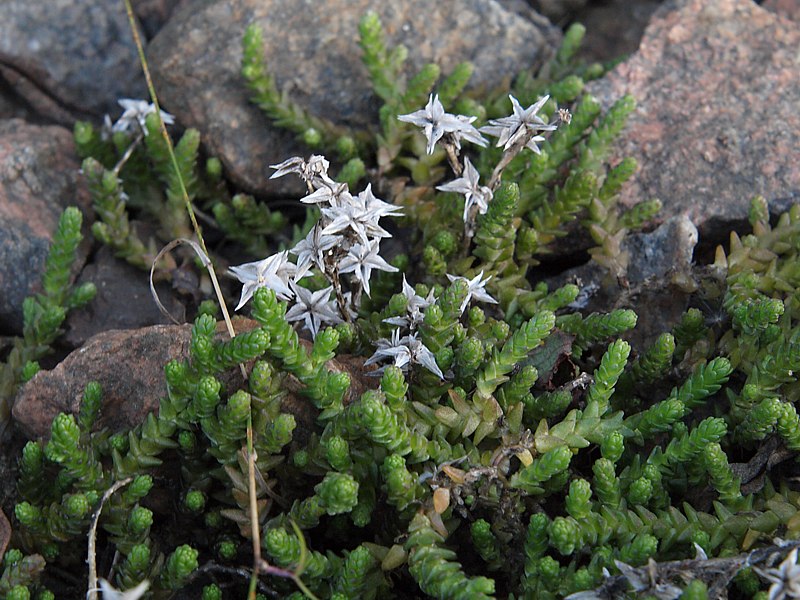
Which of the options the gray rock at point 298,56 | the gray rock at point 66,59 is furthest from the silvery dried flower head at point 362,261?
the gray rock at point 66,59

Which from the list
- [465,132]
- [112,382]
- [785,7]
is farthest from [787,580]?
[785,7]

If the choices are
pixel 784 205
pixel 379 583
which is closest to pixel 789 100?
pixel 784 205

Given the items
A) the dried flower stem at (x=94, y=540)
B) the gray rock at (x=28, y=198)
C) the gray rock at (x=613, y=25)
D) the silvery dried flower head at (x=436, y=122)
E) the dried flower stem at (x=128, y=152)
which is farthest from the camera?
the gray rock at (x=613, y=25)

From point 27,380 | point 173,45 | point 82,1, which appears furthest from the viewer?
point 82,1

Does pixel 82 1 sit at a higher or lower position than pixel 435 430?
higher

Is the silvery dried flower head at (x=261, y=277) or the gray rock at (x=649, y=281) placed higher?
the silvery dried flower head at (x=261, y=277)

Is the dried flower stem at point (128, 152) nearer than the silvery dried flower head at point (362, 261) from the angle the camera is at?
No

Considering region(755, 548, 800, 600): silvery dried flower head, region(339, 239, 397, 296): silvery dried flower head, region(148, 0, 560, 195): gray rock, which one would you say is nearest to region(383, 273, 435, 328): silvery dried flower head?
region(339, 239, 397, 296): silvery dried flower head

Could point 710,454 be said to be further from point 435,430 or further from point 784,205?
point 784,205

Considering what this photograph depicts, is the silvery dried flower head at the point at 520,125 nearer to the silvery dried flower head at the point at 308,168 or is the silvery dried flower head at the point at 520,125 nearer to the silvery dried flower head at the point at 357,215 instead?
the silvery dried flower head at the point at 357,215
